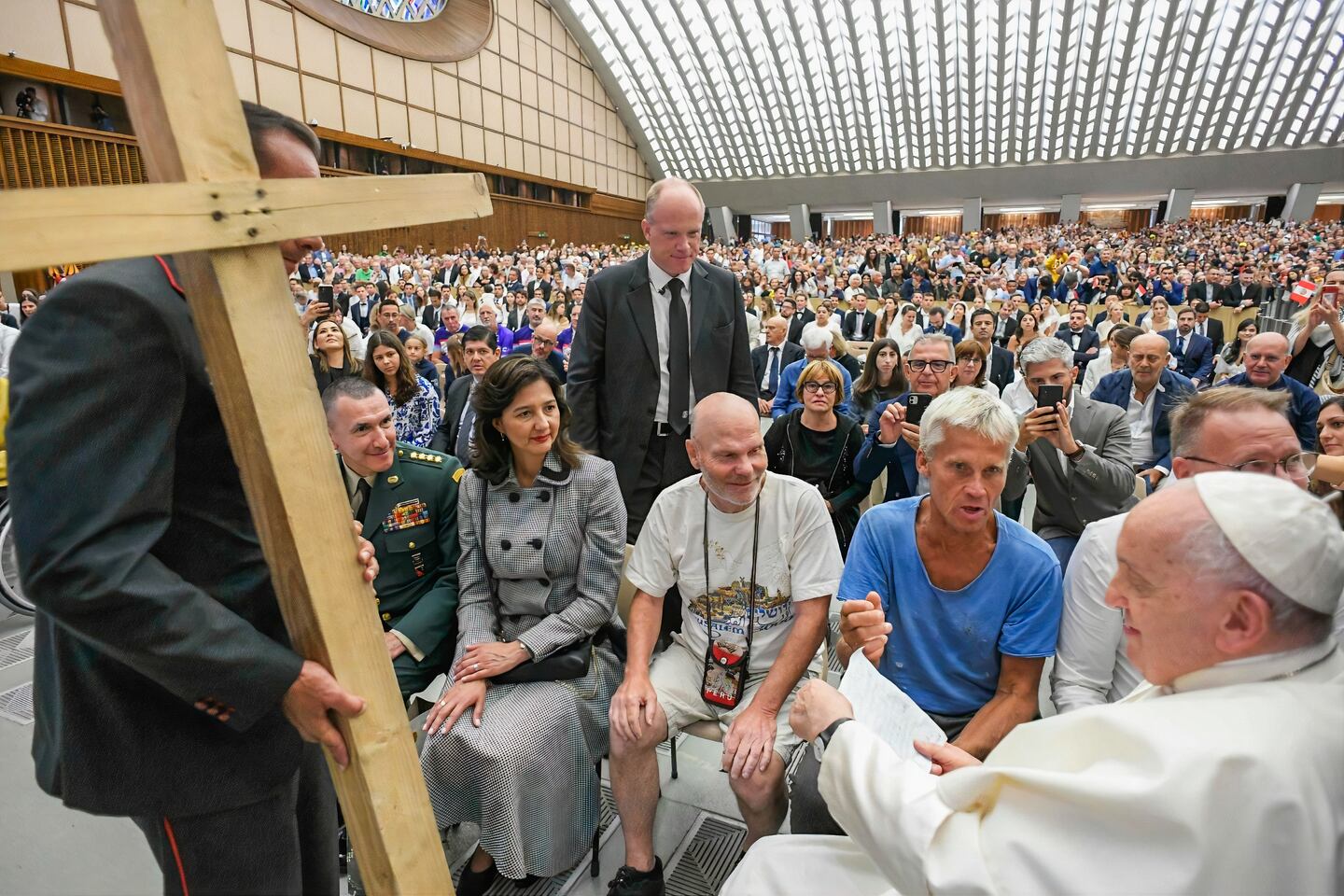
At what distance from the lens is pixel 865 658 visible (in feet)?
5.29

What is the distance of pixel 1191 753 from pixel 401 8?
1019 inches

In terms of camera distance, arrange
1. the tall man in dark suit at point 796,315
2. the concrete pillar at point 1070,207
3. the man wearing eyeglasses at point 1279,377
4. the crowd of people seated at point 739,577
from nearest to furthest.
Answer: the crowd of people seated at point 739,577
the man wearing eyeglasses at point 1279,377
the tall man in dark suit at point 796,315
the concrete pillar at point 1070,207

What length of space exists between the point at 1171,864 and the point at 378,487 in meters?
2.23

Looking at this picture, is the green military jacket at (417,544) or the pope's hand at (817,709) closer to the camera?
the pope's hand at (817,709)

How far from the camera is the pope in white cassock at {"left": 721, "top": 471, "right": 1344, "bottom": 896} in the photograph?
89 cm

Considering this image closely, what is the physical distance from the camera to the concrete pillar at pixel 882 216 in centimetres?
3350

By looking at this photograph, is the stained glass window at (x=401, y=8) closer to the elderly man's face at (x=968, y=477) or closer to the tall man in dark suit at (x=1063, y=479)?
the tall man in dark suit at (x=1063, y=479)

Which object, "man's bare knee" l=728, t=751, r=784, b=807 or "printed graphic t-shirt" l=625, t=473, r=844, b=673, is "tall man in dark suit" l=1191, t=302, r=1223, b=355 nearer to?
"printed graphic t-shirt" l=625, t=473, r=844, b=673

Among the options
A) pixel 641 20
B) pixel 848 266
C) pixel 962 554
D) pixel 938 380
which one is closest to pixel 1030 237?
pixel 848 266

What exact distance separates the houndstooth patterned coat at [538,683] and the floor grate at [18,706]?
2.00m

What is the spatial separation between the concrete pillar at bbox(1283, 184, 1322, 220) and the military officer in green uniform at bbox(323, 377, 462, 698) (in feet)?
125

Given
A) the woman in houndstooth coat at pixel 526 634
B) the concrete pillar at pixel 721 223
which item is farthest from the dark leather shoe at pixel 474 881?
the concrete pillar at pixel 721 223

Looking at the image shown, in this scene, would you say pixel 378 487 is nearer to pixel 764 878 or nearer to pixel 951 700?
pixel 764 878

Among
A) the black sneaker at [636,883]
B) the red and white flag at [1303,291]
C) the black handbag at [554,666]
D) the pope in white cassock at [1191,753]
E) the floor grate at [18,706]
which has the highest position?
the red and white flag at [1303,291]
